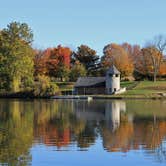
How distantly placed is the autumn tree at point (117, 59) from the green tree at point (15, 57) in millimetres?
29288

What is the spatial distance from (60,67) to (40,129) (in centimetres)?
7635

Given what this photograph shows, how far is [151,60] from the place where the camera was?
4131 inches

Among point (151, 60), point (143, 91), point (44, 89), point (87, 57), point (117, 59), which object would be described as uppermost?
point (87, 57)

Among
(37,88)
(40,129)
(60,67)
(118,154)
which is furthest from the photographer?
(60,67)

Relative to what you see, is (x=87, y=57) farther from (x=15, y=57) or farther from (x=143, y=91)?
(x=15, y=57)

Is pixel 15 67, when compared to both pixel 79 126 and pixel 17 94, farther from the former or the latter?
pixel 79 126

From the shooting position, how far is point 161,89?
86.5m

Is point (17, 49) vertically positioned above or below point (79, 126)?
above

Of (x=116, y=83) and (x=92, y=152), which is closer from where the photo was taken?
(x=92, y=152)

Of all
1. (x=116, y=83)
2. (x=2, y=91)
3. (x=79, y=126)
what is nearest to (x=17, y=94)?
(x=2, y=91)

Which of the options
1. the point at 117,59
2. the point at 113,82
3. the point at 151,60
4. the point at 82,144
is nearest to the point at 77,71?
the point at 117,59

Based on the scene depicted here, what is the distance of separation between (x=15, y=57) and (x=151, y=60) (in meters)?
37.7

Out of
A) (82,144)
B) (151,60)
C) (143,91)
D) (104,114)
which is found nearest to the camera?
(82,144)

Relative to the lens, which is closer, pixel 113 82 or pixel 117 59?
pixel 113 82
